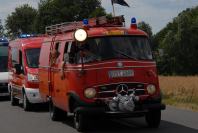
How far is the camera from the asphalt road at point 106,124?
1304cm

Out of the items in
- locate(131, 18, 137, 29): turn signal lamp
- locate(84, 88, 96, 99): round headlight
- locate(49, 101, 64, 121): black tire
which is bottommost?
locate(49, 101, 64, 121): black tire

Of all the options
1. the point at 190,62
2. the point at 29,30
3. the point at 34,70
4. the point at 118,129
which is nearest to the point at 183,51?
the point at 190,62

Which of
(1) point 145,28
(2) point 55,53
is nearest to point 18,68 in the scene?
(2) point 55,53

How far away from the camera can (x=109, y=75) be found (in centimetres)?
1229

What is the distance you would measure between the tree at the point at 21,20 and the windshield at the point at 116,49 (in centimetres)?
7490

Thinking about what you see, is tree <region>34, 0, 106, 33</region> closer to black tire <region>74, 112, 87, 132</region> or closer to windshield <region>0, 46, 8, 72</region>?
windshield <region>0, 46, 8, 72</region>

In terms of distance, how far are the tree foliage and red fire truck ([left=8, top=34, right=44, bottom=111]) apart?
7075 cm

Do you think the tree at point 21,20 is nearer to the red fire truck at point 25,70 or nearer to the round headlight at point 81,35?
the red fire truck at point 25,70

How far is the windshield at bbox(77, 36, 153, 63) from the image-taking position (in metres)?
12.6

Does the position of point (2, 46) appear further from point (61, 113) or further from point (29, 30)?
point (29, 30)

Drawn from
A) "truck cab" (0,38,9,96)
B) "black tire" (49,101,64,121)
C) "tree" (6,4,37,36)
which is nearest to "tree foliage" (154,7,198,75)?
"tree" (6,4,37,36)

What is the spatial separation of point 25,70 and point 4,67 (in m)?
6.73

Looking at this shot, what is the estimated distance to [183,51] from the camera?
9394 centimetres

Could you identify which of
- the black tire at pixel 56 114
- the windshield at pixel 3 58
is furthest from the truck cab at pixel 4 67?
the black tire at pixel 56 114
